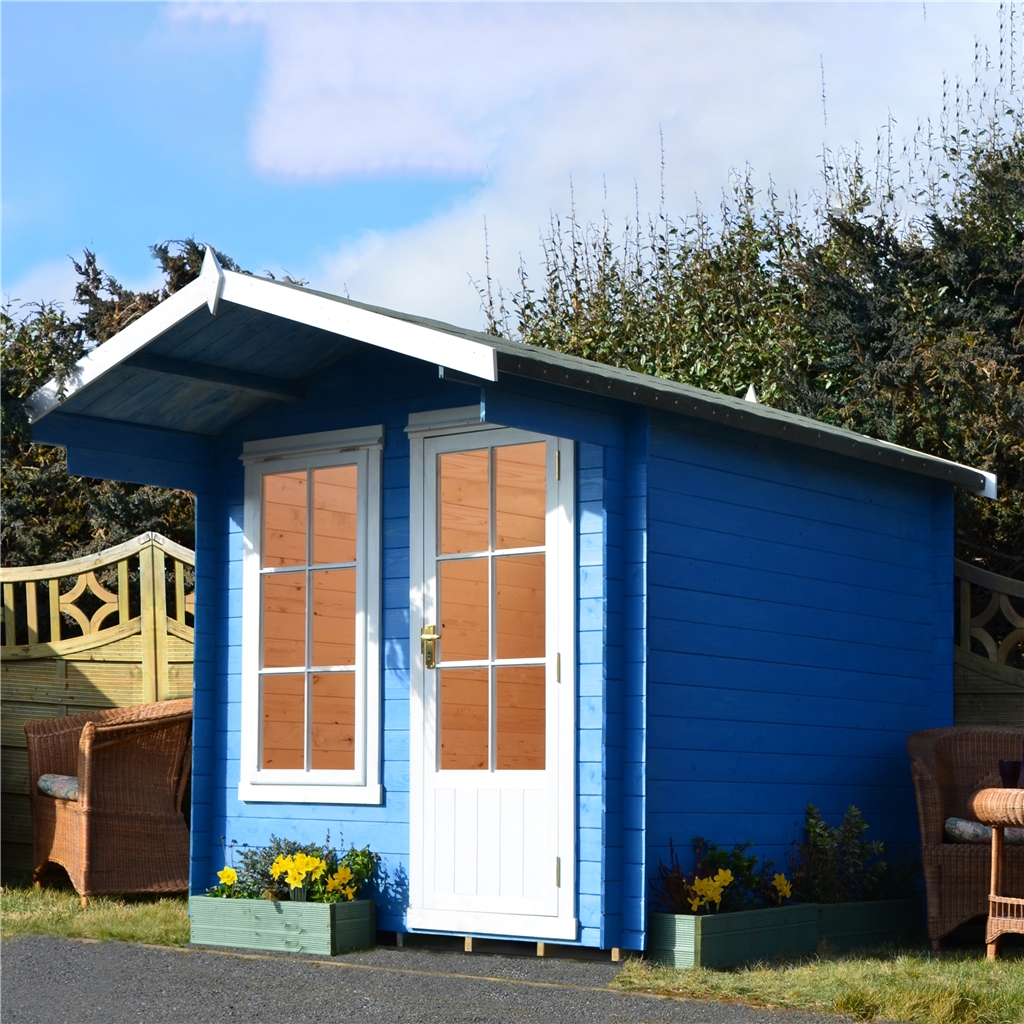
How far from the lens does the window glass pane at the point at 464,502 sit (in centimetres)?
701

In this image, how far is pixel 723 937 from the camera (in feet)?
19.4

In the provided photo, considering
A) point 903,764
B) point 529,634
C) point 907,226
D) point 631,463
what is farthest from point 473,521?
point 907,226

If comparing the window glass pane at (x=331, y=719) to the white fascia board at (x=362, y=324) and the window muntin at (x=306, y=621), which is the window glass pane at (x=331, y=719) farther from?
the white fascia board at (x=362, y=324)

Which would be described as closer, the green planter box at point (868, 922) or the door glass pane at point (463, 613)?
the green planter box at point (868, 922)

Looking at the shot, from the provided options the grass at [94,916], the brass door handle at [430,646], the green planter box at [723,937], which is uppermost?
the brass door handle at [430,646]

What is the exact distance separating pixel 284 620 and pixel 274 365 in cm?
125

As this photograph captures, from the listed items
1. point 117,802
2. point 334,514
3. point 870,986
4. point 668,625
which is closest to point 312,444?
point 334,514

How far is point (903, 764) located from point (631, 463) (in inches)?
97.0

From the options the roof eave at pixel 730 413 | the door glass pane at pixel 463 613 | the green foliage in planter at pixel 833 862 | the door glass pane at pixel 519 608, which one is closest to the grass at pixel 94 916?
the door glass pane at pixel 463 613

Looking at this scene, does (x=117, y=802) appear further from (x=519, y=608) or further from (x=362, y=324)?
(x=362, y=324)

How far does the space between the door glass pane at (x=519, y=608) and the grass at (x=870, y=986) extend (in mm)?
1740

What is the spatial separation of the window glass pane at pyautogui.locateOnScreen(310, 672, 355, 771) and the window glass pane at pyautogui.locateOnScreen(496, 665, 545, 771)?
32.0 inches

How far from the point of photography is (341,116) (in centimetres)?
964

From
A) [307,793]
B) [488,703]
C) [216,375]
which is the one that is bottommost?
[307,793]
